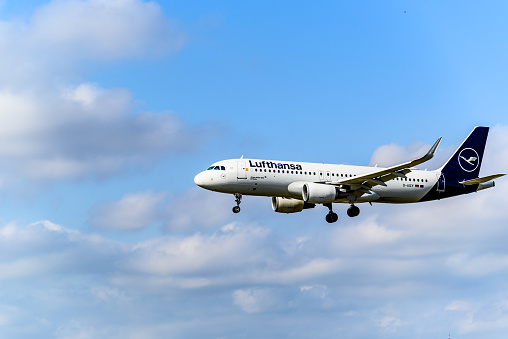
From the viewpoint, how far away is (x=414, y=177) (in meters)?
78.7

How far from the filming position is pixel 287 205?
78.9 m

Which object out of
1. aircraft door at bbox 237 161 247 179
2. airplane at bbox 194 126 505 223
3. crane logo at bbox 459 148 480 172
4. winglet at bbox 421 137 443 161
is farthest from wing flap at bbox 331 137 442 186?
crane logo at bbox 459 148 480 172

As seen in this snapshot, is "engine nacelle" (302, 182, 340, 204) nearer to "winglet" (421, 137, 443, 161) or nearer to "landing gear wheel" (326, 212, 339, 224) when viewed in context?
"landing gear wheel" (326, 212, 339, 224)

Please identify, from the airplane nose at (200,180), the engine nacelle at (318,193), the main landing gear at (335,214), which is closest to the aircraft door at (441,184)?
the main landing gear at (335,214)

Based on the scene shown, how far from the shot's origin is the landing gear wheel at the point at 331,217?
3031 inches

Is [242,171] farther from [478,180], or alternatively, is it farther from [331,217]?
[478,180]

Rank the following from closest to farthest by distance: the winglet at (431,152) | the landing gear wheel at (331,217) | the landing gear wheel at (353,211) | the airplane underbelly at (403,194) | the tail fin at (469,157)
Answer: the winglet at (431,152) → the landing gear wheel at (353,211) → the landing gear wheel at (331,217) → the airplane underbelly at (403,194) → the tail fin at (469,157)

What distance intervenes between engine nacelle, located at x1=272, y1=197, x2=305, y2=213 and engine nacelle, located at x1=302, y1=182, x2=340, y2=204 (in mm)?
5744

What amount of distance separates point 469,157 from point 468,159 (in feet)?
1.01

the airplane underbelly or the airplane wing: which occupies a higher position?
the airplane underbelly

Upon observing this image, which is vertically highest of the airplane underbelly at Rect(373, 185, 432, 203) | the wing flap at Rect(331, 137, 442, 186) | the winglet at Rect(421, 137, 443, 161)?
the airplane underbelly at Rect(373, 185, 432, 203)

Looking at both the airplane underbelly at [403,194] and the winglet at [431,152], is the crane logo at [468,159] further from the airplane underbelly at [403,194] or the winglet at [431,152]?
the winglet at [431,152]

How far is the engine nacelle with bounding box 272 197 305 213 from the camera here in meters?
78.9

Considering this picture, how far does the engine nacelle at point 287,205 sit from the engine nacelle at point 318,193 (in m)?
5.74
